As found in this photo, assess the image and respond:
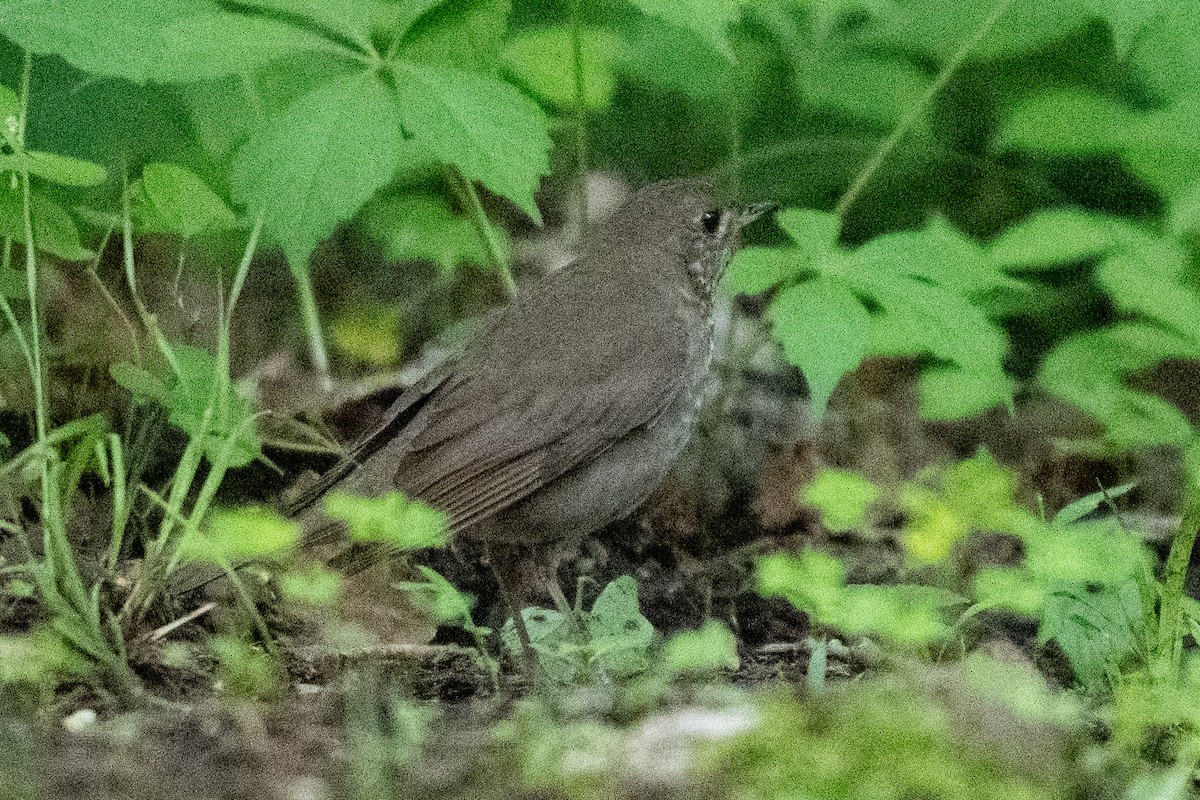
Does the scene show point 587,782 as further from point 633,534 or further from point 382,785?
point 633,534

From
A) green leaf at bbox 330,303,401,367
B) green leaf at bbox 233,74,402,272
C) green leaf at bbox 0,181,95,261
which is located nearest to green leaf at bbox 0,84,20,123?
green leaf at bbox 0,181,95,261

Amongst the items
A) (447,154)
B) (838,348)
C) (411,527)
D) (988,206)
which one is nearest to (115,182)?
(447,154)

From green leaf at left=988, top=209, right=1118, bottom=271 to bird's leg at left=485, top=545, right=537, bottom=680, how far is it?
4.75 ft

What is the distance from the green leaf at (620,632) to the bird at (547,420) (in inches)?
5.1

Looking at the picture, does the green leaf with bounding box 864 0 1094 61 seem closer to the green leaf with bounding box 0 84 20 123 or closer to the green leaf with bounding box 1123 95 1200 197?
the green leaf with bounding box 1123 95 1200 197

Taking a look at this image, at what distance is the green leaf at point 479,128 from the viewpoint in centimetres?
276

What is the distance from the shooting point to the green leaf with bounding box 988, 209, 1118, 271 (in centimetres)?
365

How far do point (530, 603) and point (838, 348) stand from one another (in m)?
1.04

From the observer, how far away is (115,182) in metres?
3.43

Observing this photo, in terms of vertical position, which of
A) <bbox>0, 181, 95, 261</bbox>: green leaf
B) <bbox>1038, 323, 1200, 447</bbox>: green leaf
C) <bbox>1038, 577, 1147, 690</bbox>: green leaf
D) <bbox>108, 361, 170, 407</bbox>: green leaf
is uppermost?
<bbox>0, 181, 95, 261</bbox>: green leaf

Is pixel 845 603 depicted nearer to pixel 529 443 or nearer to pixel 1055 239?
pixel 529 443

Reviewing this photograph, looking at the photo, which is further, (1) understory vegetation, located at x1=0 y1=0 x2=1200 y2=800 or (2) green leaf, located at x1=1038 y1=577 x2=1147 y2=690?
(2) green leaf, located at x1=1038 y1=577 x2=1147 y2=690

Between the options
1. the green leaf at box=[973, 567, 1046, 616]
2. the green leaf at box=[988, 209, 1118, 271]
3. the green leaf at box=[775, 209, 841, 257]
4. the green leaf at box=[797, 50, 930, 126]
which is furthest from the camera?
the green leaf at box=[797, 50, 930, 126]

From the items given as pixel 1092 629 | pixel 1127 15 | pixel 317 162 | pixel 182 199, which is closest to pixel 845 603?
pixel 1092 629
